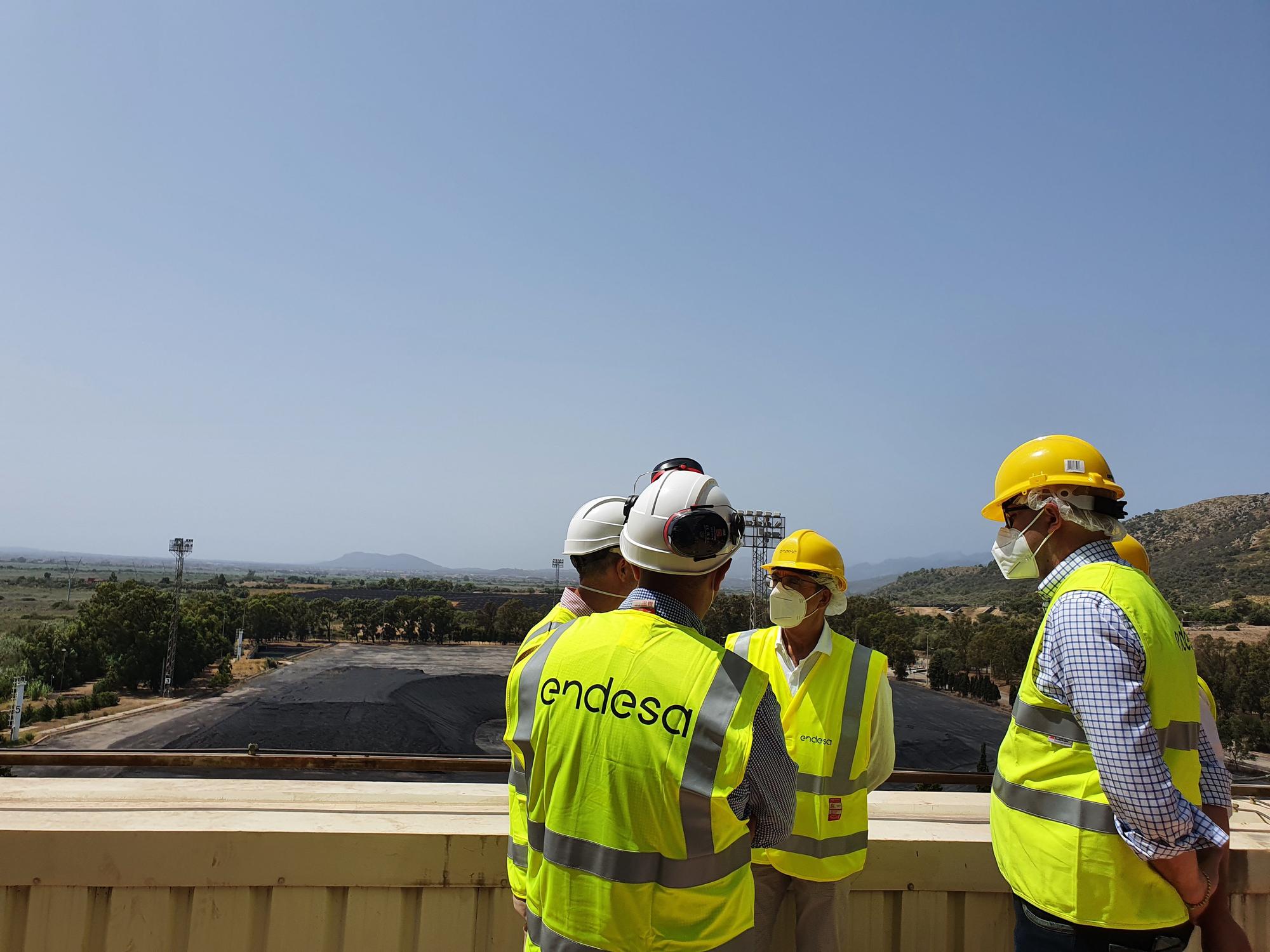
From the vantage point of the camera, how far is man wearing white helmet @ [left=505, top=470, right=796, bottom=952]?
1567mm

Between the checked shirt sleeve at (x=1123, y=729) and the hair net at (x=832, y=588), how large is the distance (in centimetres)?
127

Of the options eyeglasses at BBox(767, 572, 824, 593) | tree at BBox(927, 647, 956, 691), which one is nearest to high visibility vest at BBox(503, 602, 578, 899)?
eyeglasses at BBox(767, 572, 824, 593)

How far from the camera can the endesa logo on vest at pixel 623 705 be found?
1.57 meters

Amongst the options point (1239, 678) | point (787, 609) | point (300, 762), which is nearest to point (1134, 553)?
point (787, 609)

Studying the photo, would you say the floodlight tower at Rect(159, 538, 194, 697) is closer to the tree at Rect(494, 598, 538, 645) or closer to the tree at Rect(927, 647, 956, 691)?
the tree at Rect(494, 598, 538, 645)

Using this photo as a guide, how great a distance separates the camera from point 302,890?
2.54m

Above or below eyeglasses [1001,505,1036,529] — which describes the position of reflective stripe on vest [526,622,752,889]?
below

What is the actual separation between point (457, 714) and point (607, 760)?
55489 millimetres

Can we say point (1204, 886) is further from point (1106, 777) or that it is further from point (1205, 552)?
point (1205, 552)

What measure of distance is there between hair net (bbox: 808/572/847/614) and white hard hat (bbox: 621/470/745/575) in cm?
137

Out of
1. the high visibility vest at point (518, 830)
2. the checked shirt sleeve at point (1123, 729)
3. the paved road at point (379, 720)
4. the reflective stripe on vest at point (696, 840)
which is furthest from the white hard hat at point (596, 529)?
the paved road at point (379, 720)

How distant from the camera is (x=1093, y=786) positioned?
190 centimetres

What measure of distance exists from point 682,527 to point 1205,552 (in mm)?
104532

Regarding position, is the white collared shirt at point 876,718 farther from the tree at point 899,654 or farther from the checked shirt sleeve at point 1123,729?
the tree at point 899,654
